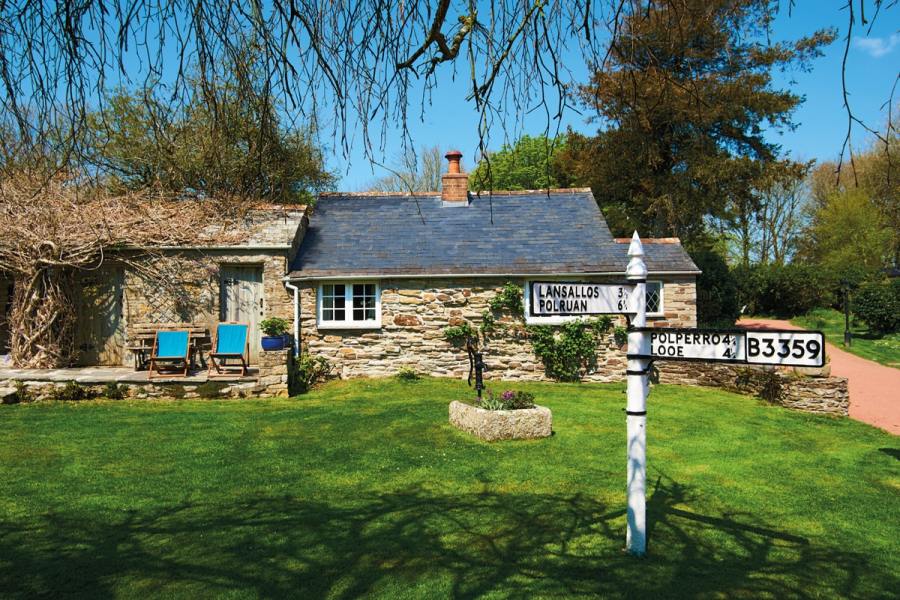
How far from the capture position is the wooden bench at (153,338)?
→ 566 inches

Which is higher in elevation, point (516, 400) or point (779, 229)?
point (779, 229)

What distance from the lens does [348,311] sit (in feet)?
50.4

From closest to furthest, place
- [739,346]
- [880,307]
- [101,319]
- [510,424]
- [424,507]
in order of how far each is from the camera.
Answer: [739,346] < [424,507] < [510,424] < [101,319] < [880,307]

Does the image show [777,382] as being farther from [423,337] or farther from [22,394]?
[22,394]

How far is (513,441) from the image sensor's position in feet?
30.2

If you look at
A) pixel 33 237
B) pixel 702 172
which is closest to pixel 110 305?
pixel 33 237

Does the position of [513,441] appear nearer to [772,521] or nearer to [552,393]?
[772,521]

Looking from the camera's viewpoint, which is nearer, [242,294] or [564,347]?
[242,294]

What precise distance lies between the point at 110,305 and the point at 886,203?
35063 millimetres

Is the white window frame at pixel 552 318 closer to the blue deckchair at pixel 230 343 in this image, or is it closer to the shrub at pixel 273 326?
the shrub at pixel 273 326

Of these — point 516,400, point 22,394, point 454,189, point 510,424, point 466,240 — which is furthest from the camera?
point 454,189

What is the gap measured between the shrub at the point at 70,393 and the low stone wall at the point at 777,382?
1258 centimetres

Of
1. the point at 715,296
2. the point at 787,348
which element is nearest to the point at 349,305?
the point at 787,348

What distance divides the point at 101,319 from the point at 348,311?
562 cm
